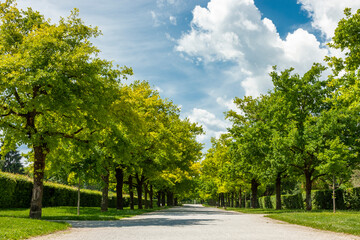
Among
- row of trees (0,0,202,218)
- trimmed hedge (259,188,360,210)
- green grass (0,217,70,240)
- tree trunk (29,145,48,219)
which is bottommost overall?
trimmed hedge (259,188,360,210)

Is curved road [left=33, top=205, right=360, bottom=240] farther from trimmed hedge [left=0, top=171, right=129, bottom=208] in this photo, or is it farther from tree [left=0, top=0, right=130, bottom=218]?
trimmed hedge [left=0, top=171, right=129, bottom=208]

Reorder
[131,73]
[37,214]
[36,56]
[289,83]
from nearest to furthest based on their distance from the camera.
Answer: [36,56]
[37,214]
[131,73]
[289,83]

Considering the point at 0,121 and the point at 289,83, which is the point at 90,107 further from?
the point at 289,83

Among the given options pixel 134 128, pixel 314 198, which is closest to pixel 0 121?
pixel 134 128

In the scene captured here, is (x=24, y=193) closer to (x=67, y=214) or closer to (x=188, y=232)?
(x=67, y=214)

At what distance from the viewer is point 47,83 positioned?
43.4 ft

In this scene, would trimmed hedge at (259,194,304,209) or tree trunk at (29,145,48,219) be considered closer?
tree trunk at (29,145,48,219)

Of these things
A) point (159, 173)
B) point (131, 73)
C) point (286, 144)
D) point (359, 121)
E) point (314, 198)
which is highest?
point (131, 73)

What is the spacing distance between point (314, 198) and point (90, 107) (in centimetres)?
2977

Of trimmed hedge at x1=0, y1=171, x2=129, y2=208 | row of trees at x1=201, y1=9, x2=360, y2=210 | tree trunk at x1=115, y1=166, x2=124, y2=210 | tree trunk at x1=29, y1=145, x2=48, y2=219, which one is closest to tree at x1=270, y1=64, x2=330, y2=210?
row of trees at x1=201, y1=9, x2=360, y2=210

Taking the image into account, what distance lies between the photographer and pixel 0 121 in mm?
14789

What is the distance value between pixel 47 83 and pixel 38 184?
19.2 ft

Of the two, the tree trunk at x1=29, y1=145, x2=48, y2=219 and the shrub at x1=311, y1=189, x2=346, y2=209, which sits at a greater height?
the tree trunk at x1=29, y1=145, x2=48, y2=219

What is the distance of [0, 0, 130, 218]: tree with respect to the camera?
13.3 meters
